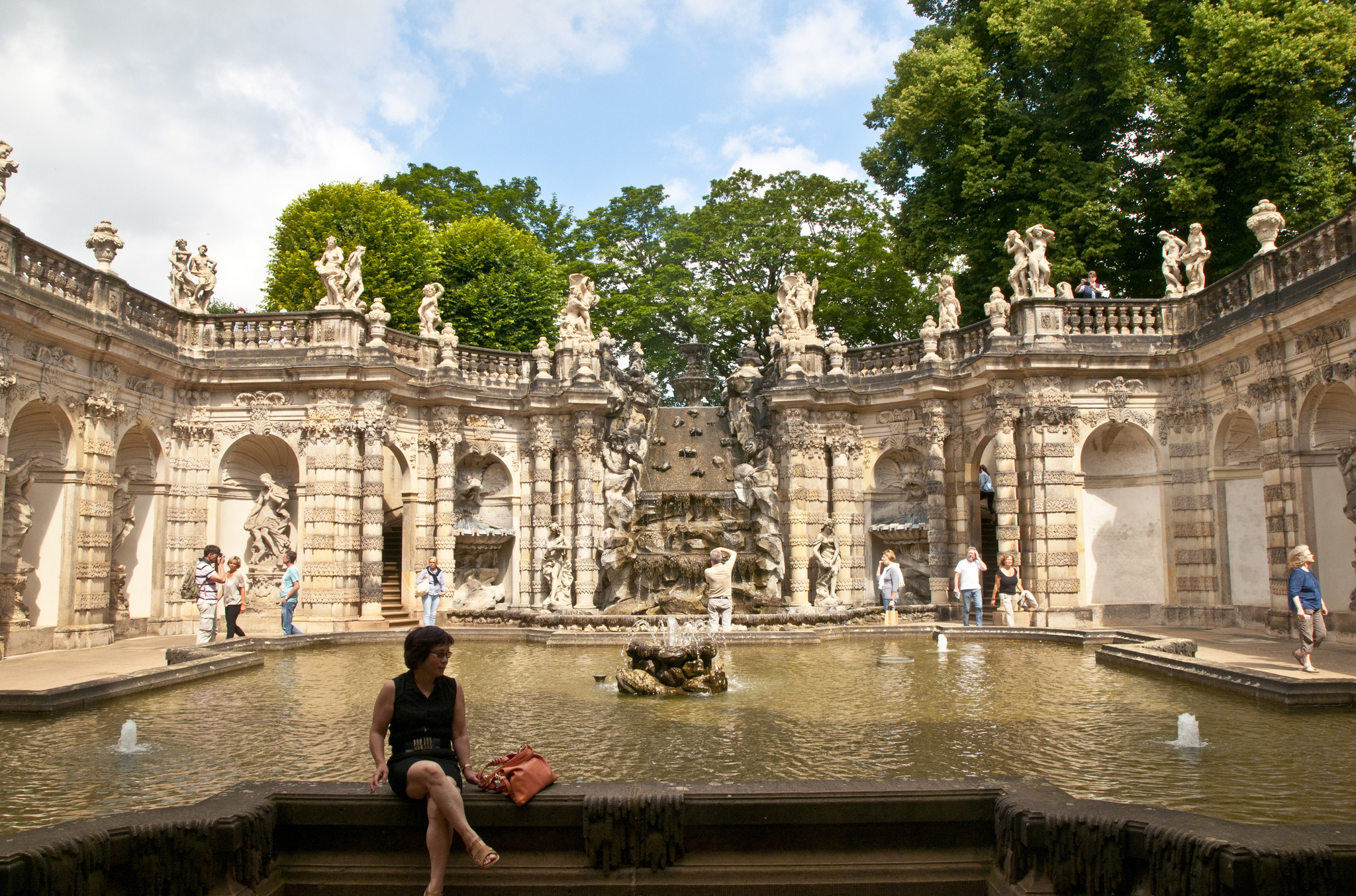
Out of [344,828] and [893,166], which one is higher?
[893,166]

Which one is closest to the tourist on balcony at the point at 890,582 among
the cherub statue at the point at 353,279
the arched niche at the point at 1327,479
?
the arched niche at the point at 1327,479

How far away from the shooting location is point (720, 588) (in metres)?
16.7

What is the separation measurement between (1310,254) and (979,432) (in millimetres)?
7825

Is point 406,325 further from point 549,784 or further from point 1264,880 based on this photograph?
point 1264,880

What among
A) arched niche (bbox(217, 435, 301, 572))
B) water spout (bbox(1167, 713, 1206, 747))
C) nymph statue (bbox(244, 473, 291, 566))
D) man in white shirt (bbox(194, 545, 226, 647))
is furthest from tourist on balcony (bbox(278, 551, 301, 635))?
water spout (bbox(1167, 713, 1206, 747))

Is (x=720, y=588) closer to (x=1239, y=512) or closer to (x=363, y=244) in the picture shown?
(x=1239, y=512)

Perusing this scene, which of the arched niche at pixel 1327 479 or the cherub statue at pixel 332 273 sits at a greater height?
the cherub statue at pixel 332 273

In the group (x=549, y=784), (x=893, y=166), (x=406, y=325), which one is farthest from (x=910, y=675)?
(x=406, y=325)

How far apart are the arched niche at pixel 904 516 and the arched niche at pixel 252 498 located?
46.7 ft

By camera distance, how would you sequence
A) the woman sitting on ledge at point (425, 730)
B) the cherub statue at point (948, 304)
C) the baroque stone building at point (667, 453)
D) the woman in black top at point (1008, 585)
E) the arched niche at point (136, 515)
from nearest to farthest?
the woman sitting on ledge at point (425, 730)
the baroque stone building at point (667, 453)
the woman in black top at point (1008, 585)
the arched niche at point (136, 515)
the cherub statue at point (948, 304)

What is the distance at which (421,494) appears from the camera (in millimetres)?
23031

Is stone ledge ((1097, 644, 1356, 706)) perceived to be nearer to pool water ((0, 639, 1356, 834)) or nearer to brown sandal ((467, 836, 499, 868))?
pool water ((0, 639, 1356, 834))

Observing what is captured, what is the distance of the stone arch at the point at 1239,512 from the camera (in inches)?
759

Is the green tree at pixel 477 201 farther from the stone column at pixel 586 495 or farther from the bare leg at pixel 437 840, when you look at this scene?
the bare leg at pixel 437 840
